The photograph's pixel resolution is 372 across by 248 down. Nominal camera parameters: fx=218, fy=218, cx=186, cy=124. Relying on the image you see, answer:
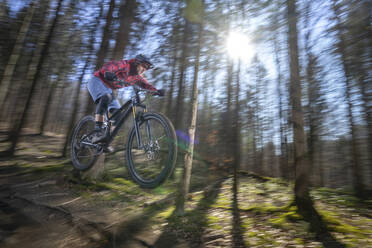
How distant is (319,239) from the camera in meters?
4.11

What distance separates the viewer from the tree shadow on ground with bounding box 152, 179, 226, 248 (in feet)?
14.5

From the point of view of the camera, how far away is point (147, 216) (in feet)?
17.9

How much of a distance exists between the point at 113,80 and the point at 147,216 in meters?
3.69

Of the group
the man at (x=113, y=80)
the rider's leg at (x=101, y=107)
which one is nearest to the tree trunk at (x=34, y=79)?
the man at (x=113, y=80)

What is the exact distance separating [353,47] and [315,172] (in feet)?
21.3

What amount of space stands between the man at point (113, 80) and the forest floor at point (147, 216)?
6.06 ft

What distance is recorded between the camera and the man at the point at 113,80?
3178mm

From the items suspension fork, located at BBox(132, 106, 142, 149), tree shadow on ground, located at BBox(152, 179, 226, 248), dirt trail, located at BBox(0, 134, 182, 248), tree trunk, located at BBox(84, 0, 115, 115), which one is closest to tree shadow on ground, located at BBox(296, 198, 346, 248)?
tree shadow on ground, located at BBox(152, 179, 226, 248)

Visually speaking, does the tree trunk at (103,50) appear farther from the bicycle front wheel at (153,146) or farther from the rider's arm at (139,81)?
the bicycle front wheel at (153,146)

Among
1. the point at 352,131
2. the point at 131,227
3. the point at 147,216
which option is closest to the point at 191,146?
the point at 147,216

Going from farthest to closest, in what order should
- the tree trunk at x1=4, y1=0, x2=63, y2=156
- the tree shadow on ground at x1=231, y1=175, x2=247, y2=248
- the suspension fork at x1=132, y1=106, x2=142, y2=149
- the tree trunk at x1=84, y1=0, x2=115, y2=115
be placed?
the tree trunk at x1=4, y1=0, x2=63, y2=156, the tree trunk at x1=84, y1=0, x2=115, y2=115, the tree shadow on ground at x1=231, y1=175, x2=247, y2=248, the suspension fork at x1=132, y1=106, x2=142, y2=149

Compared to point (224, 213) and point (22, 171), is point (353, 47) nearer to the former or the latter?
point (224, 213)

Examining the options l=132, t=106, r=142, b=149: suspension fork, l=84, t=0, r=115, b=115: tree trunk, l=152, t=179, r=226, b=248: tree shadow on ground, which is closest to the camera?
l=132, t=106, r=142, b=149: suspension fork

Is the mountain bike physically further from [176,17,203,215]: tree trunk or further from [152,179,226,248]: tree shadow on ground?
[152,179,226,248]: tree shadow on ground
